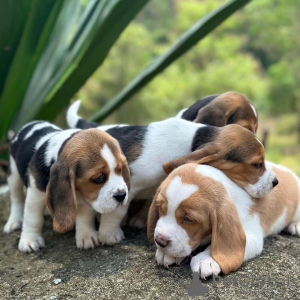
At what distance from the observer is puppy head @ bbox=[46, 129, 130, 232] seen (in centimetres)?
244

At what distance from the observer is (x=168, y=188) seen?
2297mm

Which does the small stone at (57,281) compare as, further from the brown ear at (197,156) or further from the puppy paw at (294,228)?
the puppy paw at (294,228)

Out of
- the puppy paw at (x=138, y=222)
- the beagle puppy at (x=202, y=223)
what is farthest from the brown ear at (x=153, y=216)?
the puppy paw at (x=138, y=222)

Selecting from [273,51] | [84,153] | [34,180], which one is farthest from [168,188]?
[273,51]

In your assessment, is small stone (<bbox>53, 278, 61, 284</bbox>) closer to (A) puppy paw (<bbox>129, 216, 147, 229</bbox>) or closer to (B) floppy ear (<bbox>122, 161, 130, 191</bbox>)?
(B) floppy ear (<bbox>122, 161, 130, 191</bbox>)

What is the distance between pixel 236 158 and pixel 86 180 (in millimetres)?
812

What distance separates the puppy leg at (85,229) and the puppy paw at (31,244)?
24 centimetres

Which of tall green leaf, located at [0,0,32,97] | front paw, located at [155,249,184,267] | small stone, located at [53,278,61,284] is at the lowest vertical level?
small stone, located at [53,278,61,284]

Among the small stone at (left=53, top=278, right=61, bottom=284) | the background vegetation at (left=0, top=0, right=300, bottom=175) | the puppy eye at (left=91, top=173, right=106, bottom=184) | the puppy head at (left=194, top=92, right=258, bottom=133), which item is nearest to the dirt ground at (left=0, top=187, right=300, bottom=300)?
the small stone at (left=53, top=278, right=61, bottom=284)

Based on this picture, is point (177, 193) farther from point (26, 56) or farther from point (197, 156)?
point (26, 56)

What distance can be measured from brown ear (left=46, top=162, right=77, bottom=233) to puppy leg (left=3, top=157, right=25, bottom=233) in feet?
2.70

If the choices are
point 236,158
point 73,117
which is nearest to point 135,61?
point 73,117

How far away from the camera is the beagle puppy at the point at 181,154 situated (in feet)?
8.38

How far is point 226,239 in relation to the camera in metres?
2.24
